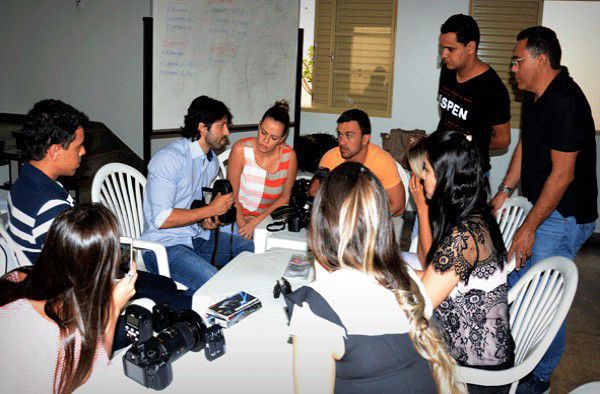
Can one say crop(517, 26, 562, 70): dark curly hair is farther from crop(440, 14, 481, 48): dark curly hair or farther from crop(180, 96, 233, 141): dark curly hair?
crop(180, 96, 233, 141): dark curly hair

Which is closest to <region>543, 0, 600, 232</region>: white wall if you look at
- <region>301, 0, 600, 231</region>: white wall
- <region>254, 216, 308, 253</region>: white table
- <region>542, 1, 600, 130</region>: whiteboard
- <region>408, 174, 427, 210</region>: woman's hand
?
<region>542, 1, 600, 130</region>: whiteboard

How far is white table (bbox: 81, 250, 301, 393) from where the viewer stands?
133 cm

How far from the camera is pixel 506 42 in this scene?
5.08 metres

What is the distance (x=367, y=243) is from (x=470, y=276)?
1.75ft

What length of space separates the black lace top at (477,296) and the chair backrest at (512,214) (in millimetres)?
1013

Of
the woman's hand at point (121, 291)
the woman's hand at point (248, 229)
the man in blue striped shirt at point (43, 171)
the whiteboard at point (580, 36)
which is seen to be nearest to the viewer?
the woman's hand at point (121, 291)

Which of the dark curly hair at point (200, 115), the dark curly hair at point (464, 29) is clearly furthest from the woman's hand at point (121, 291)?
the dark curly hair at point (464, 29)

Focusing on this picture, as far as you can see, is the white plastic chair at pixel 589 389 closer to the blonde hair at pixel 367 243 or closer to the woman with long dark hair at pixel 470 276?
the blonde hair at pixel 367 243

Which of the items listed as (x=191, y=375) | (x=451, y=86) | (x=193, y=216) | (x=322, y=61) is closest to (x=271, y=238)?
(x=193, y=216)

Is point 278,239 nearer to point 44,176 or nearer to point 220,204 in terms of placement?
point 220,204

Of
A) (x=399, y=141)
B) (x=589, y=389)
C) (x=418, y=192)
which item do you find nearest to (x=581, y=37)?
(x=399, y=141)

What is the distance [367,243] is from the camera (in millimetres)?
1238

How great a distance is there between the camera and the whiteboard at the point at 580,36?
16.2 feet

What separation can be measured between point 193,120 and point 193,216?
49 centimetres
